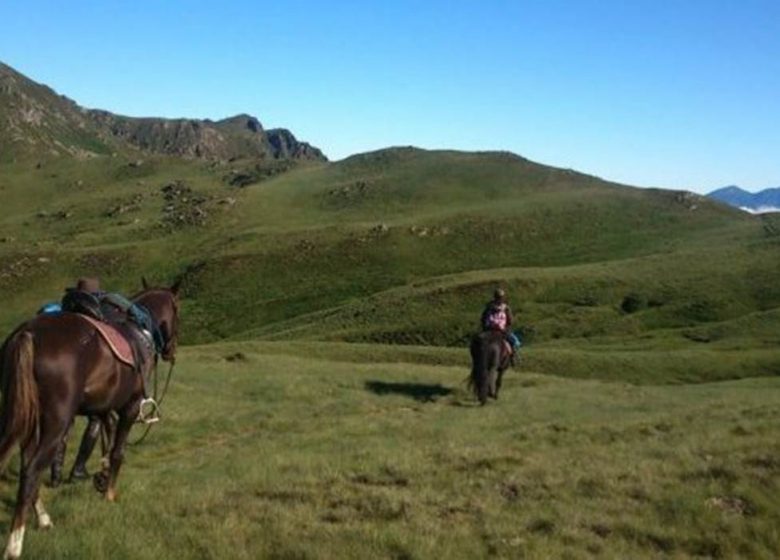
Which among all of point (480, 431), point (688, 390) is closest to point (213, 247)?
point (688, 390)

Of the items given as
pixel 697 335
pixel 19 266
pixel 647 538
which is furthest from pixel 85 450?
pixel 19 266

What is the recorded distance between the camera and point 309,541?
1006 cm

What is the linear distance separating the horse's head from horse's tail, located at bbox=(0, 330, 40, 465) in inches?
188

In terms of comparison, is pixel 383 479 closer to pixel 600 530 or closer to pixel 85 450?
pixel 600 530

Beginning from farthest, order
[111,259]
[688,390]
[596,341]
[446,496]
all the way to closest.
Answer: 1. [111,259]
2. [596,341]
3. [688,390]
4. [446,496]

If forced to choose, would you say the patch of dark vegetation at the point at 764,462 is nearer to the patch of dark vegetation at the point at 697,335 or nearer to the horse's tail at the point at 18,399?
the horse's tail at the point at 18,399

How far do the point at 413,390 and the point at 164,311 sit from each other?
1600 cm

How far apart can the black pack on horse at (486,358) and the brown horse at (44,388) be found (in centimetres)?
1681

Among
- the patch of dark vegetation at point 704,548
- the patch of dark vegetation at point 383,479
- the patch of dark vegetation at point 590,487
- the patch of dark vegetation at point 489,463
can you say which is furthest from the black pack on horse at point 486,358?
the patch of dark vegetation at point 704,548

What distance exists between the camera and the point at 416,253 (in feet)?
302

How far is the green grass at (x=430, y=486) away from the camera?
403 inches

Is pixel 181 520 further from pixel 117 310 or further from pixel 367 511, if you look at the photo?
pixel 117 310

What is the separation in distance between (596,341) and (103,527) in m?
46.8

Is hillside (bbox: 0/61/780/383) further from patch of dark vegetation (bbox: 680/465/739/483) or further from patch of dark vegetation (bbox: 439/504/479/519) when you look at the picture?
Answer: patch of dark vegetation (bbox: 439/504/479/519)
